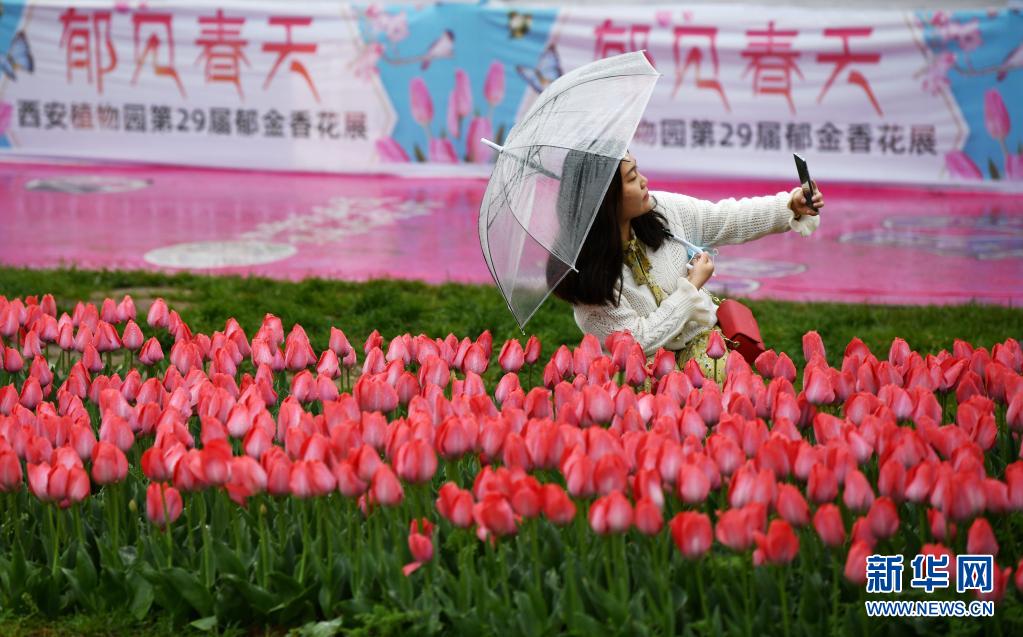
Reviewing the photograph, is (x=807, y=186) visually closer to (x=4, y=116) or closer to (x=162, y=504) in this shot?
(x=162, y=504)

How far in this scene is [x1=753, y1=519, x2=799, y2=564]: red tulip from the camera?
310 centimetres

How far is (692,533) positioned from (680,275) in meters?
2.10

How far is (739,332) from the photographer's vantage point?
498 centimetres

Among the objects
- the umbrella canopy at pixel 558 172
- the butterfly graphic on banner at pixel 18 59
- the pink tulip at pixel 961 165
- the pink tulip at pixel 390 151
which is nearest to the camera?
the umbrella canopy at pixel 558 172

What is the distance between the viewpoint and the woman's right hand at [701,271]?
4.94m

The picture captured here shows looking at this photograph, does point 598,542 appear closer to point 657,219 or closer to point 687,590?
point 687,590

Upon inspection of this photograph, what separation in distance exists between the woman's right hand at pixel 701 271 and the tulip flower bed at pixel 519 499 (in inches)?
22.6

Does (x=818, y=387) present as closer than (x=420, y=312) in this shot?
Yes

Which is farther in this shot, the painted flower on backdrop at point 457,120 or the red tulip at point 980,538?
the painted flower on backdrop at point 457,120

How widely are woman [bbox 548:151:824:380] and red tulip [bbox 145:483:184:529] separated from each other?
1611mm

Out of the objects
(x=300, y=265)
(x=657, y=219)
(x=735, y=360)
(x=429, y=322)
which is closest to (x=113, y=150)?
(x=300, y=265)

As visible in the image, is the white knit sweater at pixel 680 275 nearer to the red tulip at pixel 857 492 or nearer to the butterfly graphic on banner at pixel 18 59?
the red tulip at pixel 857 492

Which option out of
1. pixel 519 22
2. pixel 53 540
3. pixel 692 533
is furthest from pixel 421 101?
pixel 692 533

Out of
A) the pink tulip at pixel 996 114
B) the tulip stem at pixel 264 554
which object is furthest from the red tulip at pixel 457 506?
the pink tulip at pixel 996 114
